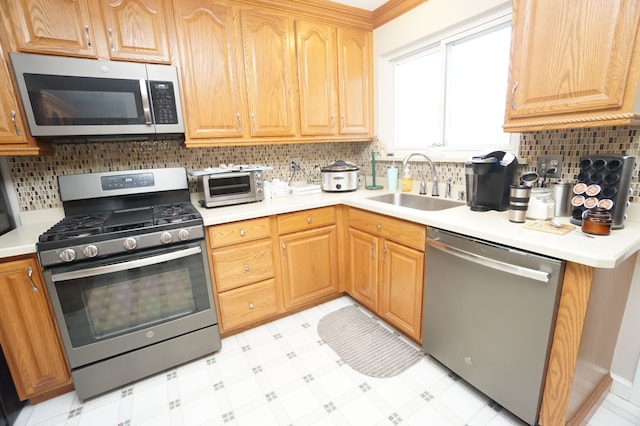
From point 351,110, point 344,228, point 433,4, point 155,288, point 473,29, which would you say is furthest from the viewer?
point 351,110

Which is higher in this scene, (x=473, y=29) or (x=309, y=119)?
(x=473, y=29)

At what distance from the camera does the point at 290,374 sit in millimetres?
1678

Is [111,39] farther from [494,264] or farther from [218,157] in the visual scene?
[494,264]

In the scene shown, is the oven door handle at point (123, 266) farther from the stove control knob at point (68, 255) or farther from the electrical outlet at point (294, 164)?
the electrical outlet at point (294, 164)

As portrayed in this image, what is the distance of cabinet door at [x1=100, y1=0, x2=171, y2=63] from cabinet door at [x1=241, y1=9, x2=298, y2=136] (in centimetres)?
51

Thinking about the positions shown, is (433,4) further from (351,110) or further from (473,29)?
(351,110)

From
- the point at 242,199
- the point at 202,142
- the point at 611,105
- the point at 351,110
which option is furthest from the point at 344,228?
the point at 611,105

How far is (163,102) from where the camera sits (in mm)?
1749

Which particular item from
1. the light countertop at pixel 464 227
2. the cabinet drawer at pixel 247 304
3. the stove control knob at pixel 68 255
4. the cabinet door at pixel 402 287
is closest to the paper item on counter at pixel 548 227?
the light countertop at pixel 464 227

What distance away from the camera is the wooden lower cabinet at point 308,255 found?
208 centimetres

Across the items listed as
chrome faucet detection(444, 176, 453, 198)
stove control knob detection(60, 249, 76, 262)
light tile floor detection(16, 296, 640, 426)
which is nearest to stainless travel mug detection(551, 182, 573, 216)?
chrome faucet detection(444, 176, 453, 198)

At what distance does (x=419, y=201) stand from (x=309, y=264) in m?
1.00

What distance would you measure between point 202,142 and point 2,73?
970mm

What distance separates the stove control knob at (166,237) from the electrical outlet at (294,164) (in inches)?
51.5
